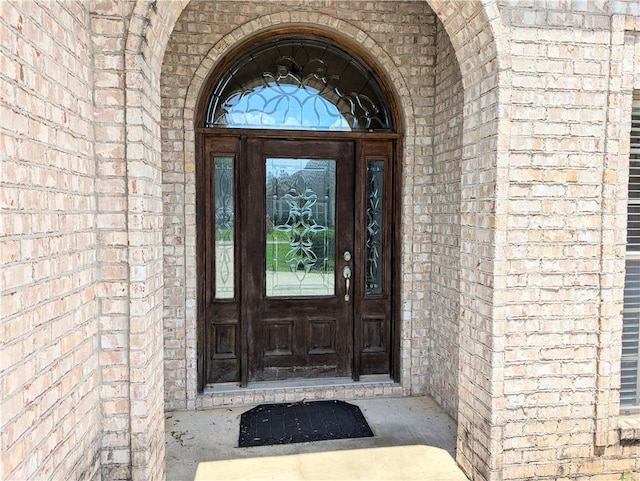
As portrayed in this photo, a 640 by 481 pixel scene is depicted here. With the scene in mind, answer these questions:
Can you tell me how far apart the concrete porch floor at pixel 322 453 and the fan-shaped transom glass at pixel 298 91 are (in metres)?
2.27

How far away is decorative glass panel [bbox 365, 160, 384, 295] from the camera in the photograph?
159 inches

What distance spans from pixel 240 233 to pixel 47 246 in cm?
210

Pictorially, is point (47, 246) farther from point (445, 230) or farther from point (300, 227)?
point (445, 230)

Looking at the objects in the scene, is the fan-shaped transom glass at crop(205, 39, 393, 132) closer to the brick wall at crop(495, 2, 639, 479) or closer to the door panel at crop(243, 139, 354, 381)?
the door panel at crop(243, 139, 354, 381)

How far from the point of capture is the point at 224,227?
3.88 meters

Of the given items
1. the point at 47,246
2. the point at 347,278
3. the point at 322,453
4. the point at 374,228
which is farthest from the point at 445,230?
the point at 47,246

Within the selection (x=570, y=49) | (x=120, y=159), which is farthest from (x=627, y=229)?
(x=120, y=159)

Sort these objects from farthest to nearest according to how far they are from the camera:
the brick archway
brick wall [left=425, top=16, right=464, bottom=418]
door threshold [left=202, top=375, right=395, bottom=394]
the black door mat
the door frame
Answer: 1. door threshold [left=202, top=375, right=395, bottom=394]
2. the door frame
3. brick wall [left=425, top=16, right=464, bottom=418]
4. the black door mat
5. the brick archway

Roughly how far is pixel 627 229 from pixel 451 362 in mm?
1527

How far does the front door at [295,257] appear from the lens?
3861 millimetres

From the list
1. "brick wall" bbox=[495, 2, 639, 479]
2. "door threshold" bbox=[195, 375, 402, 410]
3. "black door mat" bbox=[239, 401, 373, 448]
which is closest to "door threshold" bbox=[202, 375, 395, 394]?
"door threshold" bbox=[195, 375, 402, 410]

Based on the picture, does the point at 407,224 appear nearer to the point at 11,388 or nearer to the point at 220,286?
the point at 220,286

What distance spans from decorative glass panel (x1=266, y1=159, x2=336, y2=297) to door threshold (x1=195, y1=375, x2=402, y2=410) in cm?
74

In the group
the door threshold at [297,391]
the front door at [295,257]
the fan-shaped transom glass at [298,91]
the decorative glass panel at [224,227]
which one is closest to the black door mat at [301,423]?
the door threshold at [297,391]
